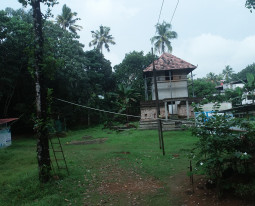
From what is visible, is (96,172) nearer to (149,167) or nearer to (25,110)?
(149,167)

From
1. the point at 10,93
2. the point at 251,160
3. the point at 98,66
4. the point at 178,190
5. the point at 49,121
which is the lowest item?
the point at 178,190

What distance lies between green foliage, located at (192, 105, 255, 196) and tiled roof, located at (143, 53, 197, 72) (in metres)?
17.4

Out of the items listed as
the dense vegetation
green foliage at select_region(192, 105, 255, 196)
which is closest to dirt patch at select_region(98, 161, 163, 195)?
green foliage at select_region(192, 105, 255, 196)

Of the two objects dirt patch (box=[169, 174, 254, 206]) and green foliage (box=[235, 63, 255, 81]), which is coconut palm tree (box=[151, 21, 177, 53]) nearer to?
green foliage (box=[235, 63, 255, 81])

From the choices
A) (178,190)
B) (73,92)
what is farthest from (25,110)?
(178,190)

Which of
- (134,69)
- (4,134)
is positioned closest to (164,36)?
(134,69)

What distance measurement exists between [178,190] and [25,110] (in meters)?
19.7

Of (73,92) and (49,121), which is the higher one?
(73,92)

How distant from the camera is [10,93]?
65.3 feet

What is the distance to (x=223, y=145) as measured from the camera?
182 inches

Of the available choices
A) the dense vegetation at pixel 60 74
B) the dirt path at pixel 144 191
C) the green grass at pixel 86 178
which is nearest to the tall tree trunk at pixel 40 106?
the dense vegetation at pixel 60 74

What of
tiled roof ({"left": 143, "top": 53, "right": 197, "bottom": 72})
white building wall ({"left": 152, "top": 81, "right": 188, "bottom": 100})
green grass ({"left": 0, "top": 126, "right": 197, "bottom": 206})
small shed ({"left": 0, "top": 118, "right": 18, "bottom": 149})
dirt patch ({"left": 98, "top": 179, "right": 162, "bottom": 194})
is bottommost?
dirt patch ({"left": 98, "top": 179, "right": 162, "bottom": 194})

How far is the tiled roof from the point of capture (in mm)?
22125

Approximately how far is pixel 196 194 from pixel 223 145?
1542 mm
